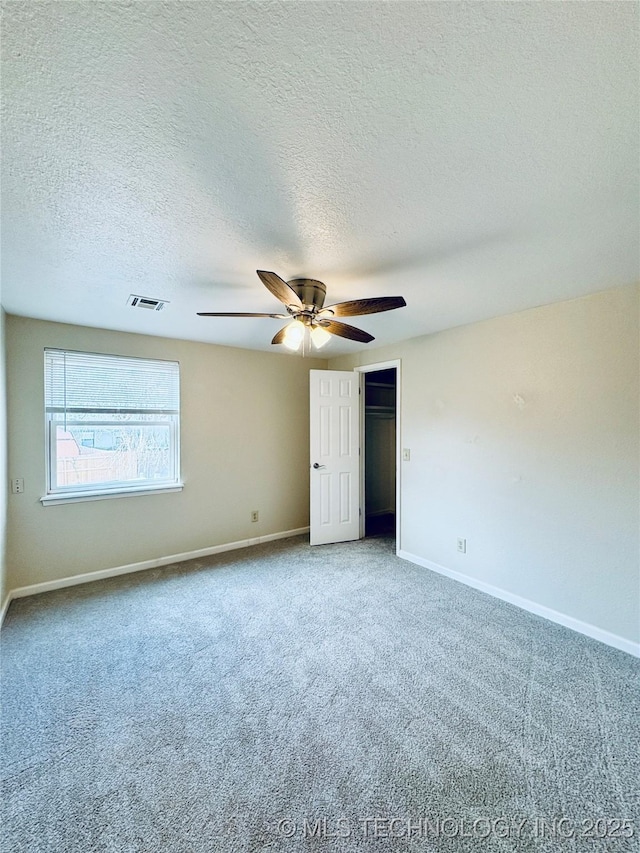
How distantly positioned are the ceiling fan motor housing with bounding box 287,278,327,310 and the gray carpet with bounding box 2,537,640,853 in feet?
Answer: 7.35

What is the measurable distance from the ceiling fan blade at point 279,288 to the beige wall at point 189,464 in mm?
2293

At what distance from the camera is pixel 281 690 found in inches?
78.8

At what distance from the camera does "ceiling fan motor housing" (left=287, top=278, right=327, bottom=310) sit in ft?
7.20

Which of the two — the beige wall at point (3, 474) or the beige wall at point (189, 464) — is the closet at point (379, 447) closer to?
the beige wall at point (189, 464)

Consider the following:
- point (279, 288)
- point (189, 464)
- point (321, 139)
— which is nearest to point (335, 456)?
point (189, 464)

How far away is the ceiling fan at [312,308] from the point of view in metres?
1.93

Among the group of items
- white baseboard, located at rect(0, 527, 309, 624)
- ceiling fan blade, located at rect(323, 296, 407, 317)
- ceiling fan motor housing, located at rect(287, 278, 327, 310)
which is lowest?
white baseboard, located at rect(0, 527, 309, 624)

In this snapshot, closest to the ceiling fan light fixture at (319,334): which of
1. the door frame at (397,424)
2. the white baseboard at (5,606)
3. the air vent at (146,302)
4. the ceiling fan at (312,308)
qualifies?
the ceiling fan at (312,308)

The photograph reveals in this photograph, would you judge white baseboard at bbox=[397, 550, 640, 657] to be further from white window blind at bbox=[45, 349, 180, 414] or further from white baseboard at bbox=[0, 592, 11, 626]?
white baseboard at bbox=[0, 592, 11, 626]

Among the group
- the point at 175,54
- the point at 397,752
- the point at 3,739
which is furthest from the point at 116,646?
the point at 175,54

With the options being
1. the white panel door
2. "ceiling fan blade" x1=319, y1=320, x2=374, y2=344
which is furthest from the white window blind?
"ceiling fan blade" x1=319, y1=320, x2=374, y2=344

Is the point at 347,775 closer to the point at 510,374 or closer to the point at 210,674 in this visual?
the point at 210,674

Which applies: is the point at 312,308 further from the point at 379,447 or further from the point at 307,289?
the point at 379,447

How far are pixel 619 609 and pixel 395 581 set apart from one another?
5.35ft
